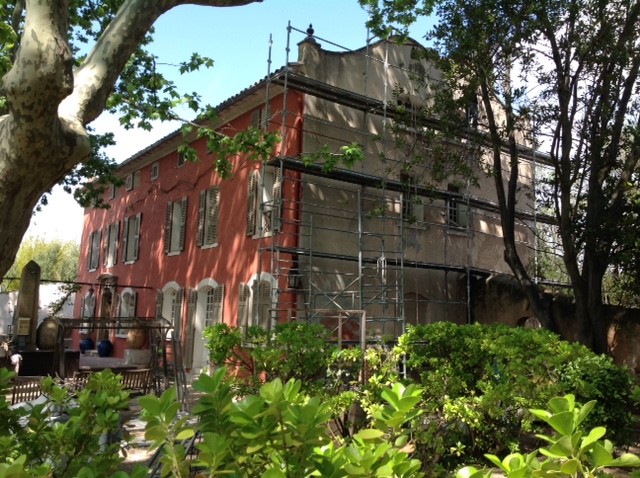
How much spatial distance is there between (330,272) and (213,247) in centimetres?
459

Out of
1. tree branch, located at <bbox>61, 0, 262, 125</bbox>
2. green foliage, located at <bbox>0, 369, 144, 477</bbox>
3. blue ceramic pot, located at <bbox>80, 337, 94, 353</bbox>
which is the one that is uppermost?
tree branch, located at <bbox>61, 0, 262, 125</bbox>

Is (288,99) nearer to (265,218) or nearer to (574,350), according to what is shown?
(265,218)

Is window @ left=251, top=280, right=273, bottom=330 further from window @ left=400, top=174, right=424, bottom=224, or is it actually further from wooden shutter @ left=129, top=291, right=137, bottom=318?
wooden shutter @ left=129, top=291, right=137, bottom=318

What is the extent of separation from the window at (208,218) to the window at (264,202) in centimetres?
218

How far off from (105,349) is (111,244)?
197 inches

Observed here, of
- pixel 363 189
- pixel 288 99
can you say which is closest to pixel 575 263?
pixel 363 189

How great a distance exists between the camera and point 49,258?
47719 mm

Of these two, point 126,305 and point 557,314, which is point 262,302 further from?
point 126,305

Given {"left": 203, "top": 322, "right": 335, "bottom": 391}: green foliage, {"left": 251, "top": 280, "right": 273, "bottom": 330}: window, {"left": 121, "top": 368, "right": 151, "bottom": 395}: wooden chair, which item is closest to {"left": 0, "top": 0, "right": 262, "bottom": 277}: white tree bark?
{"left": 203, "top": 322, "right": 335, "bottom": 391}: green foliage

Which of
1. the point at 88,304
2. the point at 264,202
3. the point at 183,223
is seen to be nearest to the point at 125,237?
the point at 88,304

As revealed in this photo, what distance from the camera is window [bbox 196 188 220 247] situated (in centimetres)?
1767

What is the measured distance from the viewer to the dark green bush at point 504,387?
612 centimetres

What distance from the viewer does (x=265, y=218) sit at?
14922 mm

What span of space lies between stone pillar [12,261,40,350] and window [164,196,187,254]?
8.14 meters
